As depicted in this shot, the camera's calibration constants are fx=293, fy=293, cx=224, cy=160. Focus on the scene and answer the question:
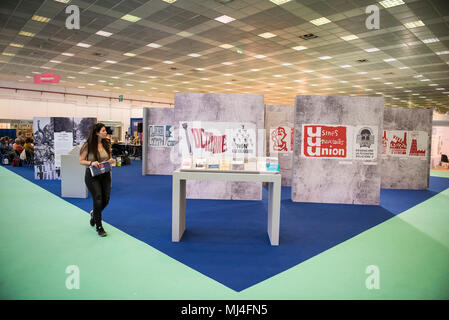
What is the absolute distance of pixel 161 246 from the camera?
3.80 meters

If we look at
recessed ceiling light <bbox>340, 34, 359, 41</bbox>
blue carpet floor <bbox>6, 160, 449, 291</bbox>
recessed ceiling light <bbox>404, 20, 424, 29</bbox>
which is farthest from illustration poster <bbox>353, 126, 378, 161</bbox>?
recessed ceiling light <bbox>340, 34, 359, 41</bbox>

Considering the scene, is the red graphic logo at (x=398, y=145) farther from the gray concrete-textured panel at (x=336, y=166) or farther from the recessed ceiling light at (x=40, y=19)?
the recessed ceiling light at (x=40, y=19)

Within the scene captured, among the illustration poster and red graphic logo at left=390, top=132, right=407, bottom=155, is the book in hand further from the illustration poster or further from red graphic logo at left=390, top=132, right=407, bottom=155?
red graphic logo at left=390, top=132, right=407, bottom=155

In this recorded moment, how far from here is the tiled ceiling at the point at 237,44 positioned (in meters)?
7.88

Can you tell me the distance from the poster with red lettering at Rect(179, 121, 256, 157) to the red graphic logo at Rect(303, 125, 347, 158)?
1.25 meters

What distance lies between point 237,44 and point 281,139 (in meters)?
4.43

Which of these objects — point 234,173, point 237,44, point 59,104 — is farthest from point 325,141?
point 59,104

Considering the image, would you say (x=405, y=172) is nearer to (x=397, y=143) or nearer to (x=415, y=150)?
(x=415, y=150)

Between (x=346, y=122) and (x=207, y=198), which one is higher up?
(x=346, y=122)

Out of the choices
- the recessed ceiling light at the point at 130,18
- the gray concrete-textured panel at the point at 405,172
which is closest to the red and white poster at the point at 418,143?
the gray concrete-textured panel at the point at 405,172

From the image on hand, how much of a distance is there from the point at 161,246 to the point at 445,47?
39.2 feet

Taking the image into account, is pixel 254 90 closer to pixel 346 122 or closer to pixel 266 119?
pixel 266 119

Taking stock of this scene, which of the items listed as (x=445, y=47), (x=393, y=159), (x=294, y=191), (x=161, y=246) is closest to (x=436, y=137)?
(x=445, y=47)

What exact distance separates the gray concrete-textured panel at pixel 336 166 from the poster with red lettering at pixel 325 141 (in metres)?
0.09
